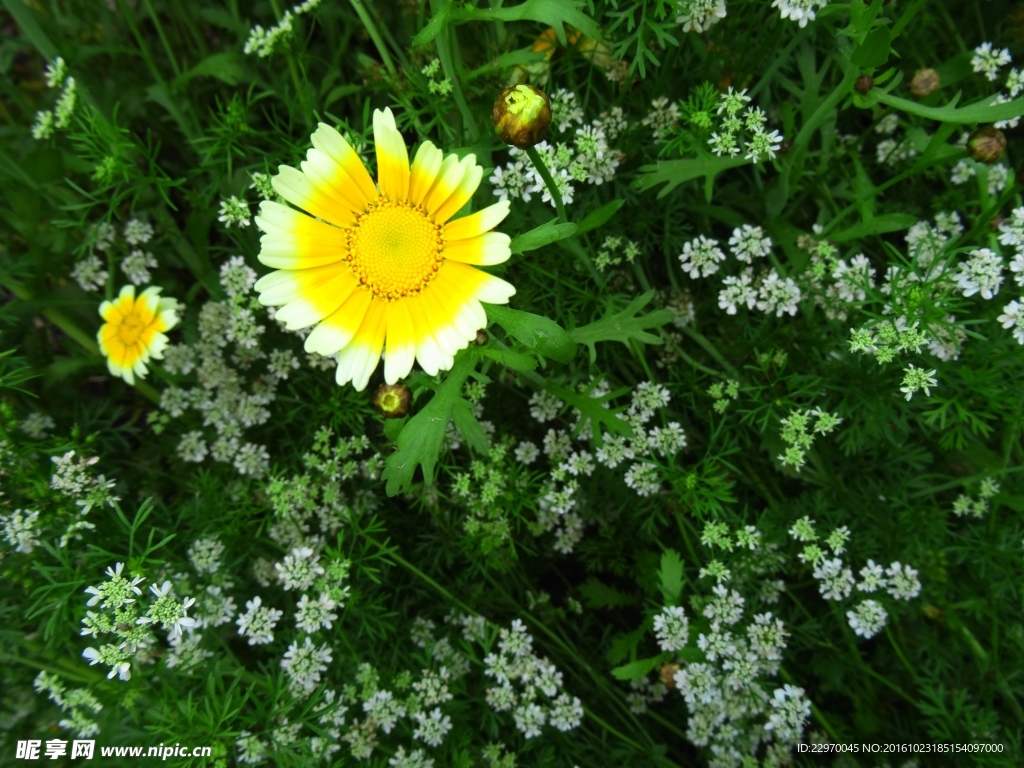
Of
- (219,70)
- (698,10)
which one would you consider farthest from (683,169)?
(219,70)

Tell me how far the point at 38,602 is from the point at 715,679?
2.10 m

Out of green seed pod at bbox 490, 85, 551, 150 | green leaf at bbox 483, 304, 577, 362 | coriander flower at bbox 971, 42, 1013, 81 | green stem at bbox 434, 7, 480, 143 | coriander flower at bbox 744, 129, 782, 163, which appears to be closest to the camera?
green seed pod at bbox 490, 85, 551, 150

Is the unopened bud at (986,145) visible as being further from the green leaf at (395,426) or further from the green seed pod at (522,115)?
the green leaf at (395,426)

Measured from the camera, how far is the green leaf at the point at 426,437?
1841 millimetres

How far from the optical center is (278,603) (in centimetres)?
282

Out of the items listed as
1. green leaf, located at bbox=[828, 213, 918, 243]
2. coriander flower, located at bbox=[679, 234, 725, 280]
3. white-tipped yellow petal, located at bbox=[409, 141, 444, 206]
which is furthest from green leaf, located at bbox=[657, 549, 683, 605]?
white-tipped yellow petal, located at bbox=[409, 141, 444, 206]

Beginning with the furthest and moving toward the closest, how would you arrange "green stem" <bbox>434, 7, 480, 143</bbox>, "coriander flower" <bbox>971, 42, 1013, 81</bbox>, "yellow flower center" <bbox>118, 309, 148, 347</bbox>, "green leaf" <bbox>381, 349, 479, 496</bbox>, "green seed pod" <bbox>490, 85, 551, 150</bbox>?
"yellow flower center" <bbox>118, 309, 148, 347</bbox> < "coriander flower" <bbox>971, 42, 1013, 81</bbox> < "green stem" <bbox>434, 7, 480, 143</bbox> < "green leaf" <bbox>381, 349, 479, 496</bbox> < "green seed pod" <bbox>490, 85, 551, 150</bbox>

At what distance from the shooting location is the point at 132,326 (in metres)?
2.71

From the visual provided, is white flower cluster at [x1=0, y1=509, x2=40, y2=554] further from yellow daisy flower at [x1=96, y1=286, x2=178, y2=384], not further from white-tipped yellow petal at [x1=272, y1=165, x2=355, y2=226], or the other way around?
white-tipped yellow petal at [x1=272, y1=165, x2=355, y2=226]

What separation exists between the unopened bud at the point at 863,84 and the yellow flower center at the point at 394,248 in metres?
1.30

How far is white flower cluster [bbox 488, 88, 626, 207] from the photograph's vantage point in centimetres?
220

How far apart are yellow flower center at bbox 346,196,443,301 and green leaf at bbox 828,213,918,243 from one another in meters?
1.34

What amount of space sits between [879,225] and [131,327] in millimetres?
2612

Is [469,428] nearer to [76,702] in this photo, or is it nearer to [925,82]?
[76,702]
